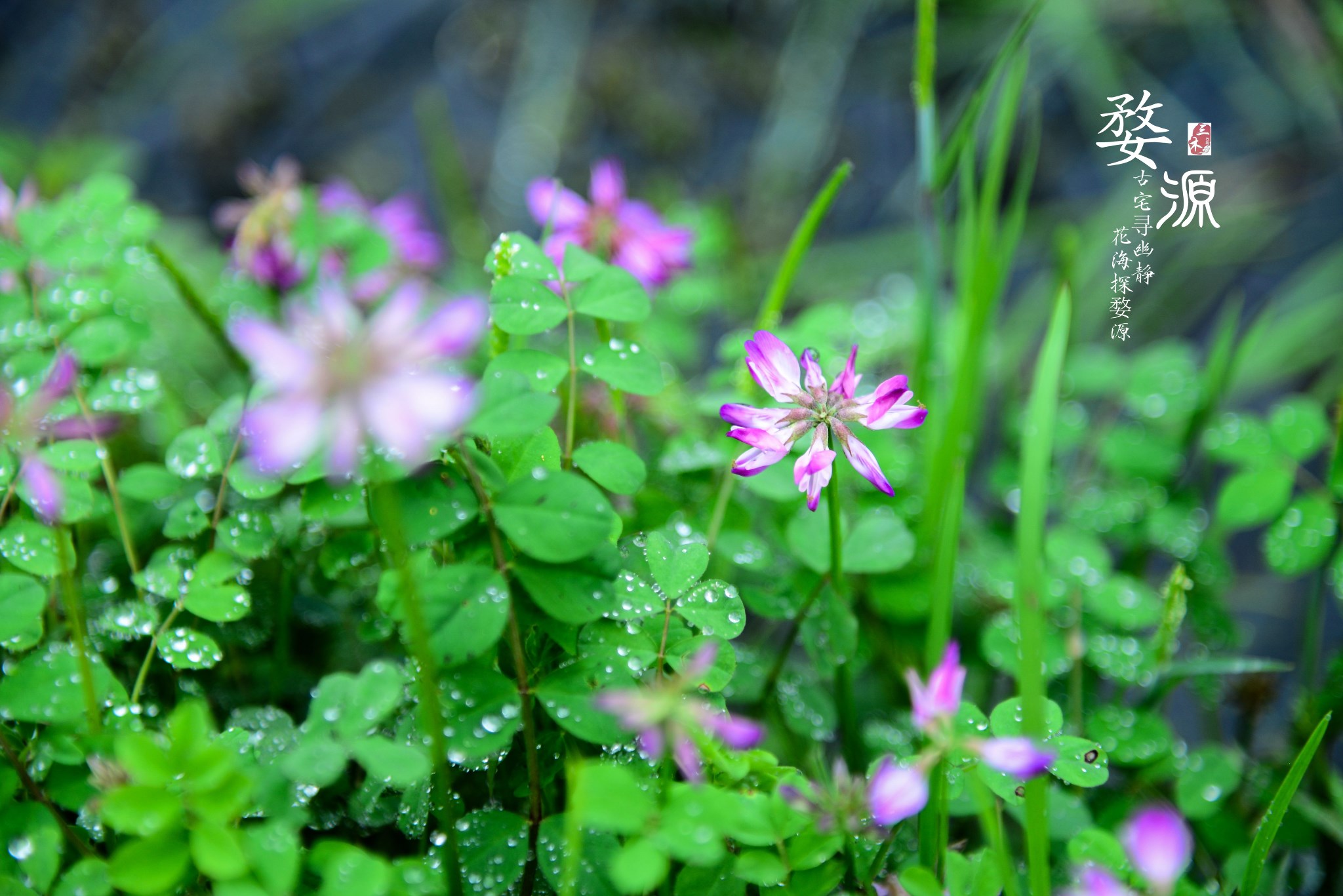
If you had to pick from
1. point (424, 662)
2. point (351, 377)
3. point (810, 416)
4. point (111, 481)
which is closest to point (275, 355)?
point (351, 377)

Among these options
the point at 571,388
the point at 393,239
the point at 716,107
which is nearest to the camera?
the point at 571,388

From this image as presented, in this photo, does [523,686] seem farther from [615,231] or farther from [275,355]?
[615,231]

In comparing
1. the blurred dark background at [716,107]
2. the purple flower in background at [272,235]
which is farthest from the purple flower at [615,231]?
the blurred dark background at [716,107]

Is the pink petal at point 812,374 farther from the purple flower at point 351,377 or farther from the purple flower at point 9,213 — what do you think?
the purple flower at point 9,213

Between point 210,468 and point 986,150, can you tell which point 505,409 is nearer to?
point 210,468

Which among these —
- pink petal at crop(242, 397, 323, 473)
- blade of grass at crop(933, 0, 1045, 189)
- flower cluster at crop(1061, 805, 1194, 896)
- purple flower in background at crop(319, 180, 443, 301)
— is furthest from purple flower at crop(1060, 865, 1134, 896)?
purple flower in background at crop(319, 180, 443, 301)

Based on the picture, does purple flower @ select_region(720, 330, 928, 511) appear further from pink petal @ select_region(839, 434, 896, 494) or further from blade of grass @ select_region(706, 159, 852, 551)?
blade of grass @ select_region(706, 159, 852, 551)
